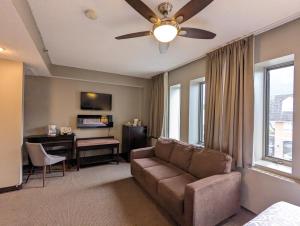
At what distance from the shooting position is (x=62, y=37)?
241 centimetres

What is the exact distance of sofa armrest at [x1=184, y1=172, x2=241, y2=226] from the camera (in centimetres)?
174

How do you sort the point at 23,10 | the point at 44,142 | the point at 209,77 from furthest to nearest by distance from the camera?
the point at 44,142 → the point at 209,77 → the point at 23,10

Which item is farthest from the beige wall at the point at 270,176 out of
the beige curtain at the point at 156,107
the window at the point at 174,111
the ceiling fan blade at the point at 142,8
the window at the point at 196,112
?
the beige curtain at the point at 156,107

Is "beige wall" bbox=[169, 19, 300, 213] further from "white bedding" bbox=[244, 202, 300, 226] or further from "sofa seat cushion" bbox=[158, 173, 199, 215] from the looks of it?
"sofa seat cushion" bbox=[158, 173, 199, 215]

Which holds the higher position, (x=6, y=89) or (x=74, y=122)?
(x=6, y=89)

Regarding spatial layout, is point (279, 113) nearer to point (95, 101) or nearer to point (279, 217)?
point (279, 217)

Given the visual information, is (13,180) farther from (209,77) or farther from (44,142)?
(209,77)

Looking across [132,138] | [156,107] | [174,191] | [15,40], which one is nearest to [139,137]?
[132,138]

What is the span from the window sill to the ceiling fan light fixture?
2.11m

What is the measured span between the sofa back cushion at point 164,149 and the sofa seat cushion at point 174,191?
808mm

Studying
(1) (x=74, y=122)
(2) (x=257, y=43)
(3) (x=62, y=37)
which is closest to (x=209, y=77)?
(2) (x=257, y=43)

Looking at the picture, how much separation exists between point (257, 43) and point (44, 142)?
4.44 m

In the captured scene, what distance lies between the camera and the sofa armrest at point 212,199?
5.71 feet

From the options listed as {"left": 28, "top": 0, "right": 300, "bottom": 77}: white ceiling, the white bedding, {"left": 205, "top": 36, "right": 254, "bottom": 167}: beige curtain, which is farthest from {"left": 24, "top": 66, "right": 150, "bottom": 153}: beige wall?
the white bedding
